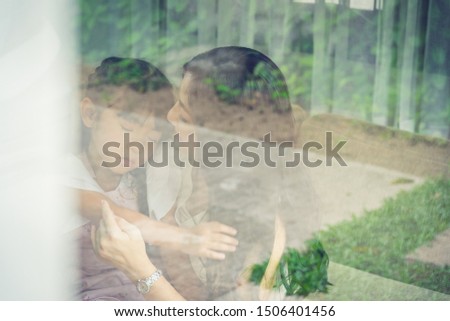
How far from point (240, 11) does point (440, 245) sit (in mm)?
1096

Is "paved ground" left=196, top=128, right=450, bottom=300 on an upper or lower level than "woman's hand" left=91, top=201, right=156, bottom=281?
upper

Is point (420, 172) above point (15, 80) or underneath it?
underneath

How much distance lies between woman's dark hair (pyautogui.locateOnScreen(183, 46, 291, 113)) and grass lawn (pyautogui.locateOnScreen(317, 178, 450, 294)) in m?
0.48

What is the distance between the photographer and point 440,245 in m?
3.17

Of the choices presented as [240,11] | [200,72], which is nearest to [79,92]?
[200,72]

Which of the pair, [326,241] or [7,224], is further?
[326,241]

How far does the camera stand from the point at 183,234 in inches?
121

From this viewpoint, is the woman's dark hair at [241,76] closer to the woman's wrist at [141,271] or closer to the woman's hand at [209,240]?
the woman's hand at [209,240]

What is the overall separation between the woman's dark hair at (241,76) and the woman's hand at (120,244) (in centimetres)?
55

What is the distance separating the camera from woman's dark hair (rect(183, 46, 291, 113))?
9.86 ft

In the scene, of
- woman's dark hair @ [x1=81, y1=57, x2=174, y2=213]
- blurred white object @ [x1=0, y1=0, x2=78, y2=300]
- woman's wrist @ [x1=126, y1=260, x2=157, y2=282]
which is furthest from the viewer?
woman's wrist @ [x1=126, y1=260, x2=157, y2=282]

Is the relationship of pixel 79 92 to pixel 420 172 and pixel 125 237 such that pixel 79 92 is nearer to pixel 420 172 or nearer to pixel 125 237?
pixel 125 237

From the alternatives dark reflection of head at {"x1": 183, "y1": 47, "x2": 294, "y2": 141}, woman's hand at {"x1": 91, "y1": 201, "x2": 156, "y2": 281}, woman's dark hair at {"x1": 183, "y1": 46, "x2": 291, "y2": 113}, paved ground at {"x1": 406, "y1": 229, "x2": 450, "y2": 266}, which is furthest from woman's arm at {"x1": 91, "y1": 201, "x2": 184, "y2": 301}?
paved ground at {"x1": 406, "y1": 229, "x2": 450, "y2": 266}

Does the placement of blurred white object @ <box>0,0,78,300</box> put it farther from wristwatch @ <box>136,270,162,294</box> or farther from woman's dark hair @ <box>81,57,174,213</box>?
wristwatch @ <box>136,270,162,294</box>
